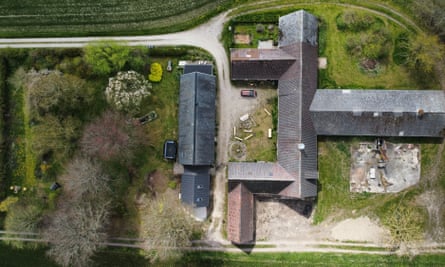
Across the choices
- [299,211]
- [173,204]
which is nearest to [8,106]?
[173,204]

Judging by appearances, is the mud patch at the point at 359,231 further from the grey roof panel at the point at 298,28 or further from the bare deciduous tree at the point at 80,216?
the bare deciduous tree at the point at 80,216

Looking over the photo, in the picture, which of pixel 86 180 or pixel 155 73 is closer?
pixel 86 180

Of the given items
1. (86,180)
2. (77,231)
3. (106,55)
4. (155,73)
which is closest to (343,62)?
(155,73)

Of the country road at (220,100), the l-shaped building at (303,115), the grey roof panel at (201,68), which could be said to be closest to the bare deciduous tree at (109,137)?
the grey roof panel at (201,68)

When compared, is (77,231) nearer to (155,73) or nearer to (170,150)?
(170,150)

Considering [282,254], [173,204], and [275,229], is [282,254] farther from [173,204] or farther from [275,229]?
[173,204]
